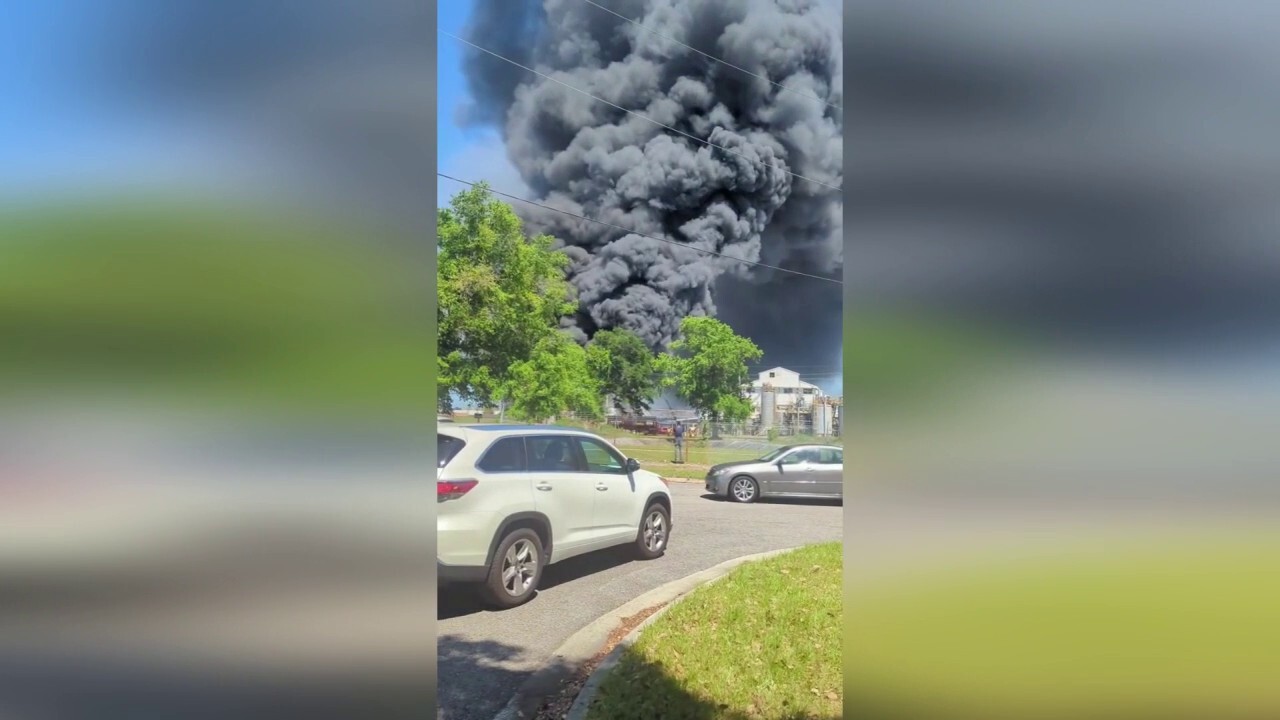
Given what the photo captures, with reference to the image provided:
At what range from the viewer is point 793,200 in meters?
3.41

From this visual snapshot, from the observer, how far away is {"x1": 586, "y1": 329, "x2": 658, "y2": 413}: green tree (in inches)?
124

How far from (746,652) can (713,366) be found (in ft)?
4.23

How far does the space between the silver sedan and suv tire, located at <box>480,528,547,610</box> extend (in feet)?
2.87

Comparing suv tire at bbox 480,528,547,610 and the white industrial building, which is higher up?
the white industrial building

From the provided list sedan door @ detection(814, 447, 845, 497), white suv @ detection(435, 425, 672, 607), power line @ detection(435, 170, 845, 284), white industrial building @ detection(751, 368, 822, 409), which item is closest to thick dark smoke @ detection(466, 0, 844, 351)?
power line @ detection(435, 170, 845, 284)

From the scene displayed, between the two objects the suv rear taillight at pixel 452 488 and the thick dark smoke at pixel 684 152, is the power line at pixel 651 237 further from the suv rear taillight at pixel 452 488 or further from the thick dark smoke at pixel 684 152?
the suv rear taillight at pixel 452 488
